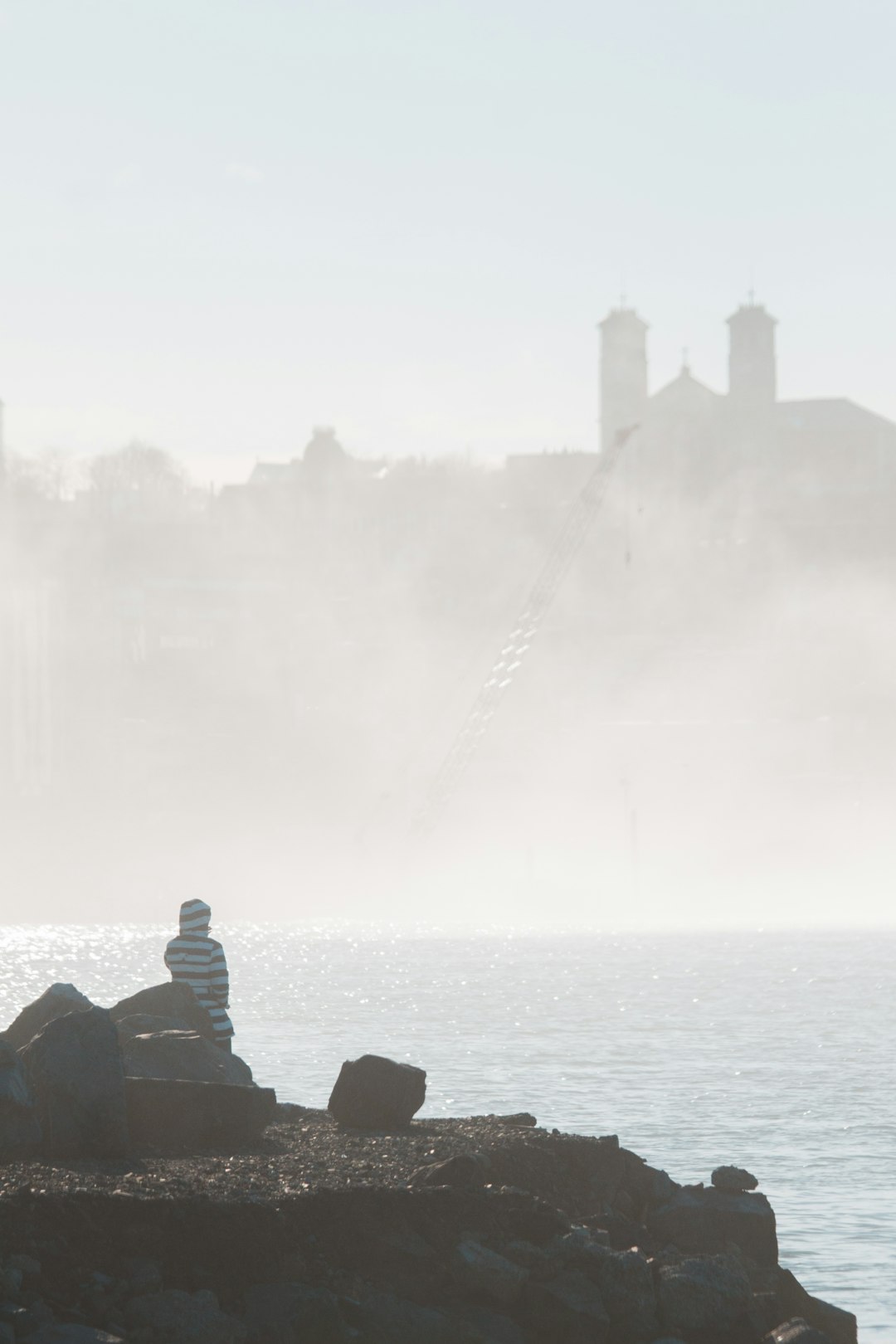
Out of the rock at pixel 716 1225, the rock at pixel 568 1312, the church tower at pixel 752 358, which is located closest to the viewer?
the rock at pixel 568 1312

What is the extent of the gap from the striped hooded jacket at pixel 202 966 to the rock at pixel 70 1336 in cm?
636

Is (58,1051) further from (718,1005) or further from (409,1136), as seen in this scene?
(718,1005)

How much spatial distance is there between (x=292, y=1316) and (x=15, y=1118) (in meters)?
3.06

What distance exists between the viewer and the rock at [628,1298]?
12.8m

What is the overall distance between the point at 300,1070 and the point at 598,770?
88552 millimetres

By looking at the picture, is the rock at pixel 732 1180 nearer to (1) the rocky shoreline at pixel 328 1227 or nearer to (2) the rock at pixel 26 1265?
(1) the rocky shoreline at pixel 328 1227

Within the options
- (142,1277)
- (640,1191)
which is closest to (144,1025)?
(640,1191)

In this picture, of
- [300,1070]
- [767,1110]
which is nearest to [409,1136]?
[767,1110]

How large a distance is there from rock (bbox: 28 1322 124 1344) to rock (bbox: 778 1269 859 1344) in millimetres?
5237

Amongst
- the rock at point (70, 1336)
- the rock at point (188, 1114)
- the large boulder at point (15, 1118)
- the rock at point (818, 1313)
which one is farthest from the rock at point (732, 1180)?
the rock at point (70, 1336)

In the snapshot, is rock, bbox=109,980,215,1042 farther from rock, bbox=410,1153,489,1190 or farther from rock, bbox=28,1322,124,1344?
rock, bbox=28,1322,124,1344

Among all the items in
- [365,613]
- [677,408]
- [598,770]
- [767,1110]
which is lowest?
[767,1110]

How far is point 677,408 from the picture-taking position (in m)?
136

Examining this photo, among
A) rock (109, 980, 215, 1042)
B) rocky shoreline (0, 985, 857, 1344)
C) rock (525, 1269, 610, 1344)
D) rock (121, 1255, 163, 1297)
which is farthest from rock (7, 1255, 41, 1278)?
rock (109, 980, 215, 1042)
